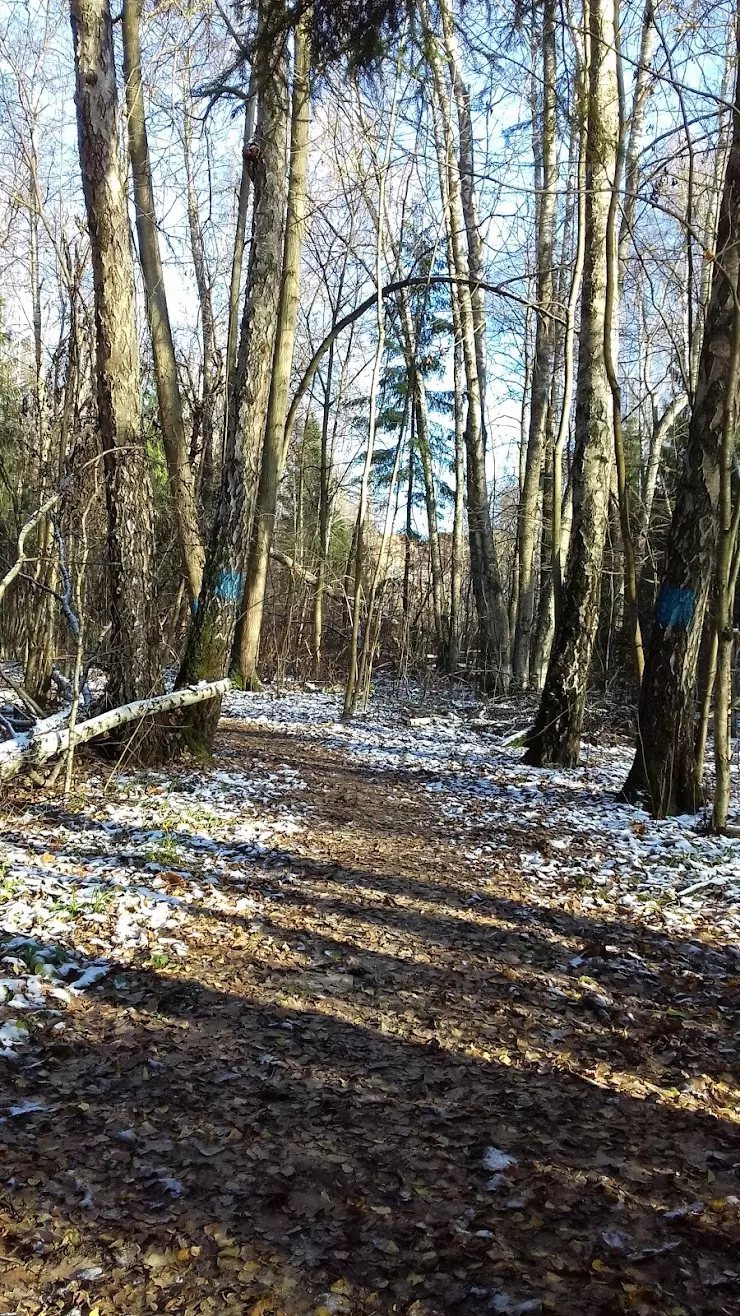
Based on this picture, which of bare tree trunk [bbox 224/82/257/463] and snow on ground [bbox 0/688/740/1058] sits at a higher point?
bare tree trunk [bbox 224/82/257/463]

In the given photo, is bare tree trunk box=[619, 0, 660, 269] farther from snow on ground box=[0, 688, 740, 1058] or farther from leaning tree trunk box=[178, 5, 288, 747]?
snow on ground box=[0, 688, 740, 1058]

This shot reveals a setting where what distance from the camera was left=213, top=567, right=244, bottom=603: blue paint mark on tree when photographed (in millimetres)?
7684

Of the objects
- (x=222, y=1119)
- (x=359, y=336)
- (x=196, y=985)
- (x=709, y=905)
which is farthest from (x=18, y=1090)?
(x=359, y=336)

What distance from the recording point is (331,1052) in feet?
10.8

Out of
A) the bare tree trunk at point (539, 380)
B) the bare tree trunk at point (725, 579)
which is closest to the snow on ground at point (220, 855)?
the bare tree trunk at point (725, 579)

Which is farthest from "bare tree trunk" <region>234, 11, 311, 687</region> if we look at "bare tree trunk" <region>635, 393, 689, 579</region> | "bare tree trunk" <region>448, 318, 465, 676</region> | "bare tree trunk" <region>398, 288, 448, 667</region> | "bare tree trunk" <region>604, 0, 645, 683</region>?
"bare tree trunk" <region>635, 393, 689, 579</region>

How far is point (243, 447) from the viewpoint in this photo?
7.71 meters

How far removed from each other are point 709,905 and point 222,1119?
11.1ft

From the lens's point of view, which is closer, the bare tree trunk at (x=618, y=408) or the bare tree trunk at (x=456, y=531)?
the bare tree trunk at (x=618, y=408)

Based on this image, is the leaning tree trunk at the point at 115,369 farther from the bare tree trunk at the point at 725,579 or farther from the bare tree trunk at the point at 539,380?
the bare tree trunk at the point at 539,380

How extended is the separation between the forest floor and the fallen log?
366mm

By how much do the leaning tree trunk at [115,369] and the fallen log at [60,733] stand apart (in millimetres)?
326

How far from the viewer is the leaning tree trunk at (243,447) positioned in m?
7.71

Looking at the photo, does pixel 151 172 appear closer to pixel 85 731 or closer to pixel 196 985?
pixel 85 731
